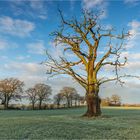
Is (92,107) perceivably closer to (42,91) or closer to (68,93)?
(42,91)

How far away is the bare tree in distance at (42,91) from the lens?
127400 mm

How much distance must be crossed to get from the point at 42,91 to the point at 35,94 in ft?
10.8

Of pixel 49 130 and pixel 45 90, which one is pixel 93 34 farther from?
pixel 45 90

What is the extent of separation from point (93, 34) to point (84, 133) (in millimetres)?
21914

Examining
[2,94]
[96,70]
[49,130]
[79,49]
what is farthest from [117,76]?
[2,94]

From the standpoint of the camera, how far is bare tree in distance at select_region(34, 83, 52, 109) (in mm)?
127400

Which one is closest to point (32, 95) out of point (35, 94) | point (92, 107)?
point (35, 94)

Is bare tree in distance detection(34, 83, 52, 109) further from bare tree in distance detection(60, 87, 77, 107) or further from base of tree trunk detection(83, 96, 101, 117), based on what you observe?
base of tree trunk detection(83, 96, 101, 117)

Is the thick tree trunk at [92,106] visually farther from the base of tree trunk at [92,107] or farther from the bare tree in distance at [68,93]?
the bare tree in distance at [68,93]

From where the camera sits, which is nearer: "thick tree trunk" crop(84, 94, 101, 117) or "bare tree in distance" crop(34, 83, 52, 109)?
"thick tree trunk" crop(84, 94, 101, 117)

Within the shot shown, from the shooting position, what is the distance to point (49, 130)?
53.0 feet

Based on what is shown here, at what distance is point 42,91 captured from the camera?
129 metres

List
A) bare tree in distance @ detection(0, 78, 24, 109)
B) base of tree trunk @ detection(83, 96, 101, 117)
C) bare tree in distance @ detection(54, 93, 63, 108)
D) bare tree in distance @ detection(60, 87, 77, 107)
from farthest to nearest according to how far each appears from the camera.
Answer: bare tree in distance @ detection(60, 87, 77, 107) < bare tree in distance @ detection(54, 93, 63, 108) < bare tree in distance @ detection(0, 78, 24, 109) < base of tree trunk @ detection(83, 96, 101, 117)

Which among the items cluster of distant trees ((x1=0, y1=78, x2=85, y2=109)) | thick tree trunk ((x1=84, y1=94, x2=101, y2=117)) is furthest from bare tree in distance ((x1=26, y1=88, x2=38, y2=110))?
thick tree trunk ((x1=84, y1=94, x2=101, y2=117))
